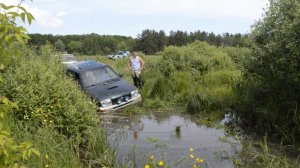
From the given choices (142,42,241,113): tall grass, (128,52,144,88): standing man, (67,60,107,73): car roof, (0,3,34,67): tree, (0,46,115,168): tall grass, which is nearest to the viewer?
(0,3,34,67): tree

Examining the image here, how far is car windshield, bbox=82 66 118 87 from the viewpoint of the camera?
511 inches

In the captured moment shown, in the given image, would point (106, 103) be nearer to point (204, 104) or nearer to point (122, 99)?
point (122, 99)

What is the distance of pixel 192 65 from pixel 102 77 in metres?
6.74

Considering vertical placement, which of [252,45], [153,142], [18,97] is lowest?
[153,142]

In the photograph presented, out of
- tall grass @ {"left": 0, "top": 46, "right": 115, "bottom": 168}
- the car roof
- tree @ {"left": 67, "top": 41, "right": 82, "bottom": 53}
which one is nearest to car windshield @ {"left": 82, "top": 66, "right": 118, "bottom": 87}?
the car roof

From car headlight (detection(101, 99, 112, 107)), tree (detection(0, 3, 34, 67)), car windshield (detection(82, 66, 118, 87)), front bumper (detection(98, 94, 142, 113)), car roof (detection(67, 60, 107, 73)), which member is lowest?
front bumper (detection(98, 94, 142, 113))

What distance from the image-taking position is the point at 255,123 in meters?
10.0

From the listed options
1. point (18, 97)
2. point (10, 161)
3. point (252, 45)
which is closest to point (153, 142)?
point (18, 97)

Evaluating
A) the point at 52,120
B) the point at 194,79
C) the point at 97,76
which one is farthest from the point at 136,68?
the point at 52,120

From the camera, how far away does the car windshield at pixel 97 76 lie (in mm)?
12986

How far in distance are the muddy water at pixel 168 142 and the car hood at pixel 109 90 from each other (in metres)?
0.69

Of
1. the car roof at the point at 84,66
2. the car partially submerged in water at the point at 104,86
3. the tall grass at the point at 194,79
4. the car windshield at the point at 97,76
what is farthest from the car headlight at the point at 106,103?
the tall grass at the point at 194,79

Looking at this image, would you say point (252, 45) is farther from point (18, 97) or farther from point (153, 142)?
point (18, 97)

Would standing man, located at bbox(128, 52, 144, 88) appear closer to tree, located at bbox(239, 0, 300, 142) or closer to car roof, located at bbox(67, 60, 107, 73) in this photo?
car roof, located at bbox(67, 60, 107, 73)
